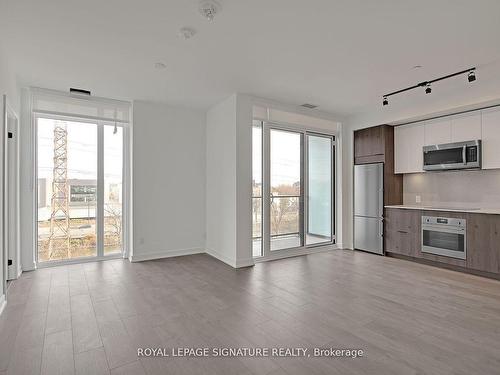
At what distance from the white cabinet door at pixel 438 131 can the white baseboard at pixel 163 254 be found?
4.65 meters

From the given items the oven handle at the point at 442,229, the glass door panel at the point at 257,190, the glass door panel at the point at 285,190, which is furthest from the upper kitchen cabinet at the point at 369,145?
the glass door panel at the point at 257,190

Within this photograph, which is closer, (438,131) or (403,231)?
(438,131)

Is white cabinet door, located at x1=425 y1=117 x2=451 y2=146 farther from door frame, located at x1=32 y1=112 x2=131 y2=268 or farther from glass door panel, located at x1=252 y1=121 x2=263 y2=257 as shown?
door frame, located at x1=32 y1=112 x2=131 y2=268

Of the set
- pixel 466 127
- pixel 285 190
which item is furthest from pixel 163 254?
pixel 466 127

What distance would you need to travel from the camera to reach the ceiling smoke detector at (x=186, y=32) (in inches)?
107

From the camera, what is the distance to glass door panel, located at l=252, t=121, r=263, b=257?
5012mm

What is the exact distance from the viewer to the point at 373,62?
11.4ft

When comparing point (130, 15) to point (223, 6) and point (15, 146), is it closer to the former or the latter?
point (223, 6)

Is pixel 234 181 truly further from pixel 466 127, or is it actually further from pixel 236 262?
pixel 466 127

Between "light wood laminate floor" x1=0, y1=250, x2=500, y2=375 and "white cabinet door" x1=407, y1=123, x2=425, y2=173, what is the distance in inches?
72.8

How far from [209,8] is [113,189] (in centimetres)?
381

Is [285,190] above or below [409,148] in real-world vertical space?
below

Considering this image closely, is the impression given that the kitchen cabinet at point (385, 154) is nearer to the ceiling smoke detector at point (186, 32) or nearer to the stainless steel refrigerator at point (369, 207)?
the stainless steel refrigerator at point (369, 207)

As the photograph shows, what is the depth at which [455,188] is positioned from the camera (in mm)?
4945
